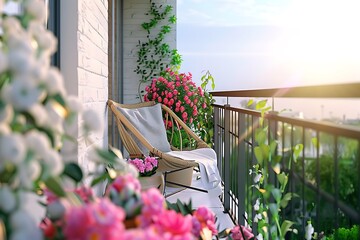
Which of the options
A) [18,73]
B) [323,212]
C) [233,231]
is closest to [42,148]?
[18,73]

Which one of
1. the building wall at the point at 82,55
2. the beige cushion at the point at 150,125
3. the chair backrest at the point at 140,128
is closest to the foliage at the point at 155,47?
the chair backrest at the point at 140,128

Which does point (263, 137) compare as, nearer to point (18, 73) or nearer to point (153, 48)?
point (18, 73)

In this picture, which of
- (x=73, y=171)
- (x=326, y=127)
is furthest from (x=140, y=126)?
(x=73, y=171)

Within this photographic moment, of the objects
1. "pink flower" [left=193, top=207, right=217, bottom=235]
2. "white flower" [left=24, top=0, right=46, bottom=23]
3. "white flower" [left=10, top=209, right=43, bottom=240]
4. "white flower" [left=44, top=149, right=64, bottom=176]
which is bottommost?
"pink flower" [left=193, top=207, right=217, bottom=235]

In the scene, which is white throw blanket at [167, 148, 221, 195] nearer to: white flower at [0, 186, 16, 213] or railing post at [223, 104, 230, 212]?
railing post at [223, 104, 230, 212]

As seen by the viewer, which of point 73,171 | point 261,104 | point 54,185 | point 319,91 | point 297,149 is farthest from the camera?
point 261,104

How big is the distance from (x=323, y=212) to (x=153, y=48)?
5.56 metres

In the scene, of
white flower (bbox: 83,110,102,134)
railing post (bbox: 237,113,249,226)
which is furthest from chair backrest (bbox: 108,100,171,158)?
white flower (bbox: 83,110,102,134)

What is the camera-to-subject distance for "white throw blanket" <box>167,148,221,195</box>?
3.85m

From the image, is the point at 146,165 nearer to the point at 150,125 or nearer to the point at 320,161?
the point at 150,125

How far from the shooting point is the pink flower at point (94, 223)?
57 cm

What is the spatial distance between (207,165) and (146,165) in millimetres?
555

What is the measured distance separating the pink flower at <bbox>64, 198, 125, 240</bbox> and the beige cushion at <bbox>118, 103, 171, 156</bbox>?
11.7 ft

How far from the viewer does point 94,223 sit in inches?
22.9
